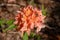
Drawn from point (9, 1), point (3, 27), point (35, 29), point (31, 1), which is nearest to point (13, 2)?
point (9, 1)

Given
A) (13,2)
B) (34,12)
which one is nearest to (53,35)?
(34,12)

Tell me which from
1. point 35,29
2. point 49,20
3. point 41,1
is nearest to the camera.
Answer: point 35,29

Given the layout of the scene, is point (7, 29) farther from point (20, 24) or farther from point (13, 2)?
point (13, 2)

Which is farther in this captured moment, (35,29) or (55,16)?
(55,16)

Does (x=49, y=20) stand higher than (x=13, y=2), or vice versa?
(x=13, y=2)

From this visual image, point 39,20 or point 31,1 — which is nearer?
point 39,20

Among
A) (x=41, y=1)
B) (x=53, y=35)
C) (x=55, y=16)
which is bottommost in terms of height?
(x=53, y=35)

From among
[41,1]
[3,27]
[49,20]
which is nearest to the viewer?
[3,27]

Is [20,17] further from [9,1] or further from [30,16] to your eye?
[9,1]

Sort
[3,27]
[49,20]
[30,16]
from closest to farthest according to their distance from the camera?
[30,16] < [3,27] < [49,20]
